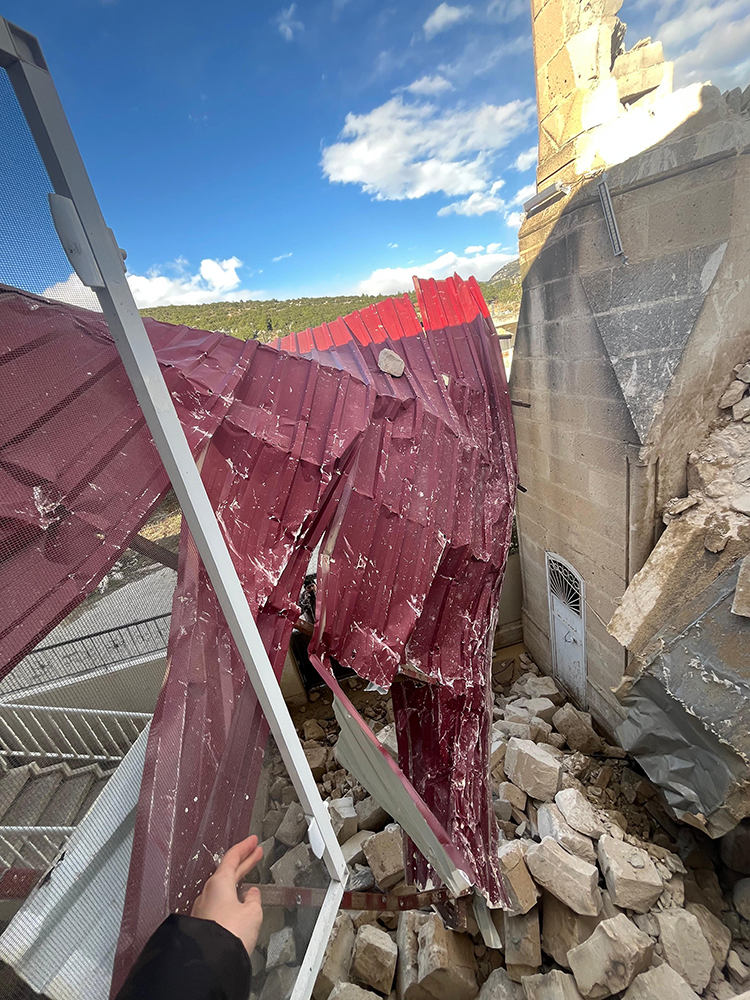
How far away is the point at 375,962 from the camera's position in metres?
2.52

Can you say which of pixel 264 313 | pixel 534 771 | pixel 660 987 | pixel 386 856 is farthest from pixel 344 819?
pixel 264 313

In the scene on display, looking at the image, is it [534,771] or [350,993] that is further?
[534,771]

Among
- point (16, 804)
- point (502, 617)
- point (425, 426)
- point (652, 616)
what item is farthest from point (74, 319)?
point (502, 617)

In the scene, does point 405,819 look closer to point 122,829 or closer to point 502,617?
point 122,829

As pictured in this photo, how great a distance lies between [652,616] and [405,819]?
6.94ft

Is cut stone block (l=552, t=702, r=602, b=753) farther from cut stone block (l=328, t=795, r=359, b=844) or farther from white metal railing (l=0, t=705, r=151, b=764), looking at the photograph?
white metal railing (l=0, t=705, r=151, b=764)

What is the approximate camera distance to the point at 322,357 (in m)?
2.48

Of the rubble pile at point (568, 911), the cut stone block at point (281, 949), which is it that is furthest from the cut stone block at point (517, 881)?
the cut stone block at point (281, 949)

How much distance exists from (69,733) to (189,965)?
1.59 ft

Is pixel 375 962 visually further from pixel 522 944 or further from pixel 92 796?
pixel 92 796

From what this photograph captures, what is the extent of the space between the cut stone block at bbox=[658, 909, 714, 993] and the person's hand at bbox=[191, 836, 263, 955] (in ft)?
8.65

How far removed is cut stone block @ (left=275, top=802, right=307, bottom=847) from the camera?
116 cm

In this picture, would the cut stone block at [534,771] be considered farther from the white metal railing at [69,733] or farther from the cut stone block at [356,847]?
the white metal railing at [69,733]

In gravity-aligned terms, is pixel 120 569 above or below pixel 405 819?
above
